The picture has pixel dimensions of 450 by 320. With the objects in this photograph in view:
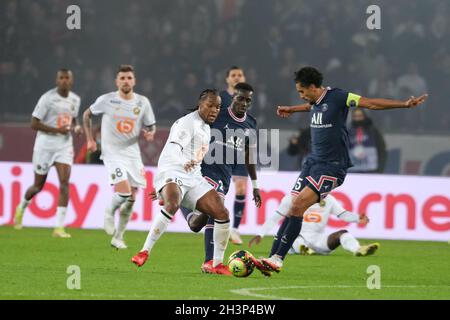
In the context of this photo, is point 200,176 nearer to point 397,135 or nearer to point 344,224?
point 344,224

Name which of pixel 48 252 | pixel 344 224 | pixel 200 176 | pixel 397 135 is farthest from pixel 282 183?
pixel 200 176

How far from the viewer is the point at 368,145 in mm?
17297

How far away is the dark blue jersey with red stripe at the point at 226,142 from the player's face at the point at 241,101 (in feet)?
0.22

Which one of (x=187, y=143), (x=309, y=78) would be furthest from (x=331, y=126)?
(x=187, y=143)

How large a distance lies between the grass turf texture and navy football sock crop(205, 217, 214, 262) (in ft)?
0.63

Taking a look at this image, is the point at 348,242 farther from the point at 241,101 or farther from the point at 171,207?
the point at 171,207

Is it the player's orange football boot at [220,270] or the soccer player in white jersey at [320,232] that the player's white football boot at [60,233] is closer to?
the soccer player in white jersey at [320,232]

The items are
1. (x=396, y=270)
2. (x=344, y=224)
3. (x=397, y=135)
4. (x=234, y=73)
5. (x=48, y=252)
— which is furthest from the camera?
(x=397, y=135)

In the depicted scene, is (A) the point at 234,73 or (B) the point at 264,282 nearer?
(B) the point at 264,282

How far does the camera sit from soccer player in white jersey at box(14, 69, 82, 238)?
50.1 ft

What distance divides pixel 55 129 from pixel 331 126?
605 centimetres

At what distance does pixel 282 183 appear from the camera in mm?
16359

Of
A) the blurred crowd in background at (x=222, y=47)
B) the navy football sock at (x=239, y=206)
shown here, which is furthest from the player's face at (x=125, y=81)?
the blurred crowd in background at (x=222, y=47)
